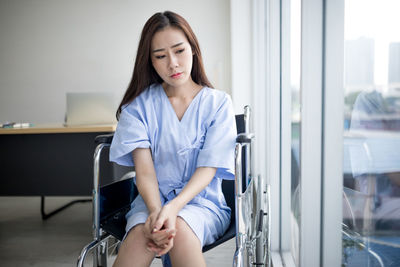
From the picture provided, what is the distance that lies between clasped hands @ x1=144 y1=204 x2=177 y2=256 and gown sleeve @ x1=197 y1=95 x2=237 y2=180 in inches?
9.1

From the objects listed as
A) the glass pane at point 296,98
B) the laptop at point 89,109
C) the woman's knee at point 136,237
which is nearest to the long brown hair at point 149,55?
the glass pane at point 296,98

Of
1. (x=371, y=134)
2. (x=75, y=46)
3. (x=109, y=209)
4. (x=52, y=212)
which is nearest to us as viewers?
(x=371, y=134)

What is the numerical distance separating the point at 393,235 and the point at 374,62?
331mm

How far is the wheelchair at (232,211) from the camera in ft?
3.55

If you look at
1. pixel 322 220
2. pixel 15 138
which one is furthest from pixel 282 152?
pixel 15 138

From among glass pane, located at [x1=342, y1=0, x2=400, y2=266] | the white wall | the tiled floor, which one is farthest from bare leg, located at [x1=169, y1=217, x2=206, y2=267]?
the white wall

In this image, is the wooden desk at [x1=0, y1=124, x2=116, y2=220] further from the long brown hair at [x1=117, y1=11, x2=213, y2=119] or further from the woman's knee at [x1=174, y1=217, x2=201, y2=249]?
the woman's knee at [x1=174, y1=217, x2=201, y2=249]

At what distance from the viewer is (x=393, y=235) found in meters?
0.67

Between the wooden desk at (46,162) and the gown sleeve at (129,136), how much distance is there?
46.1 inches

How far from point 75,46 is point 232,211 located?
155 inches

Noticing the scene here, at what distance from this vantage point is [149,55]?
127cm

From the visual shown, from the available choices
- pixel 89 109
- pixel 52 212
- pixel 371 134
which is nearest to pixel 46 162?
pixel 89 109

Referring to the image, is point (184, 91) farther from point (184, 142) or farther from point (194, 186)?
point (194, 186)

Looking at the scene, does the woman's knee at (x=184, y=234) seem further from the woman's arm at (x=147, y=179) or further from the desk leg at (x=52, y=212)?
the desk leg at (x=52, y=212)
